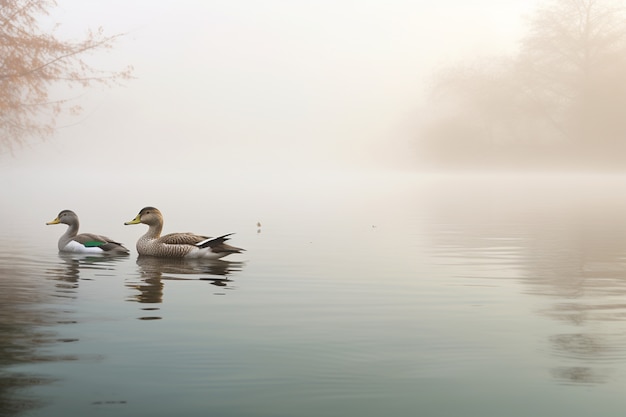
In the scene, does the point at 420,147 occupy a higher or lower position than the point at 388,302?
higher

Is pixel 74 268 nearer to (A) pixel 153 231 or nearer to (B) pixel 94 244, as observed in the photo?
(B) pixel 94 244

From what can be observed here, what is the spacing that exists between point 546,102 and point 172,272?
6555 centimetres

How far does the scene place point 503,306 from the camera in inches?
460

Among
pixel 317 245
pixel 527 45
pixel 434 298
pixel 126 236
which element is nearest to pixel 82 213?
pixel 126 236

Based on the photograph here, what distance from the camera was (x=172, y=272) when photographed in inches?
589

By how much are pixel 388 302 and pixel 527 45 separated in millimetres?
65699

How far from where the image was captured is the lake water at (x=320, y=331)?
7291 millimetres

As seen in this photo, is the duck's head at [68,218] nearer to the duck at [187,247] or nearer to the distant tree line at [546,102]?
the duck at [187,247]

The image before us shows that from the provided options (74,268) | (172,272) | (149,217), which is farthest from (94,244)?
(172,272)

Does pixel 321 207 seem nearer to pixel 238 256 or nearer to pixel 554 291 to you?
pixel 238 256

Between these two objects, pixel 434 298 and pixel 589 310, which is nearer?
pixel 589 310

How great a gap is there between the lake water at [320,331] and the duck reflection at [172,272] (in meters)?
0.06

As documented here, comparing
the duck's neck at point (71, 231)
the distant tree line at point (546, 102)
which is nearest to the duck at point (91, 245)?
the duck's neck at point (71, 231)

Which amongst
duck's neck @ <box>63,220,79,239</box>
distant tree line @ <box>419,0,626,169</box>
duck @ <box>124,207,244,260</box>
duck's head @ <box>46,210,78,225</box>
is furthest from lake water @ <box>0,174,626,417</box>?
distant tree line @ <box>419,0,626,169</box>
